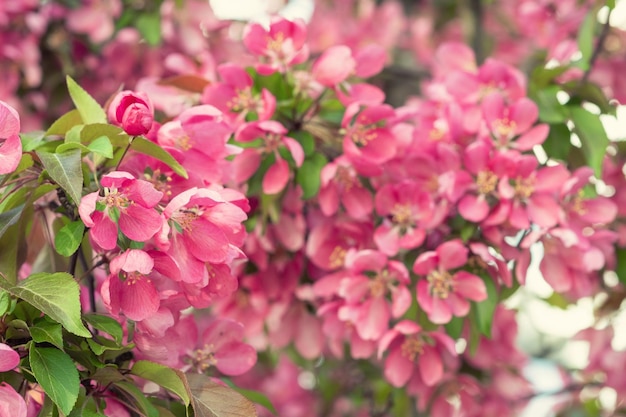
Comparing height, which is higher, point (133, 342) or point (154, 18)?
point (133, 342)

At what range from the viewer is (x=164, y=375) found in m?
1.06

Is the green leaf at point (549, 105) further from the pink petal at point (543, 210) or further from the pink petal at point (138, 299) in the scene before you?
the pink petal at point (138, 299)

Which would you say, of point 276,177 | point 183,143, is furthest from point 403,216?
point 183,143

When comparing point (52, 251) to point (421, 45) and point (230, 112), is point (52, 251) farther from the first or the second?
point (421, 45)

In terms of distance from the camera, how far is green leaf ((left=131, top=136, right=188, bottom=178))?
112 centimetres

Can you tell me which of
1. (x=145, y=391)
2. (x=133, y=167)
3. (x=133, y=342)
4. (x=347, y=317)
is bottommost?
(x=347, y=317)

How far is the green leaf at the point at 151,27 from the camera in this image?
1980 millimetres

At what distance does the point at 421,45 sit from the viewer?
9.35ft

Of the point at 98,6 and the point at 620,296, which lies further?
the point at 98,6

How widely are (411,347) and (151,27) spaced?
3.05ft

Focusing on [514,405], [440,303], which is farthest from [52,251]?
[514,405]

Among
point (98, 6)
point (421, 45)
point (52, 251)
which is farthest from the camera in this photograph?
point (421, 45)

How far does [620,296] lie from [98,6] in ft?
4.21

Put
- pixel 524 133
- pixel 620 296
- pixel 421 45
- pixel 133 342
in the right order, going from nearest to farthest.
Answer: pixel 133 342 → pixel 524 133 → pixel 620 296 → pixel 421 45
